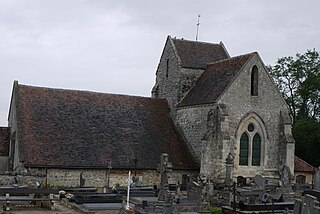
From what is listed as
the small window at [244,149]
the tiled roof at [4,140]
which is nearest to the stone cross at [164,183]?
the small window at [244,149]

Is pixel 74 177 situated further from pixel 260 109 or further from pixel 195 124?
pixel 260 109

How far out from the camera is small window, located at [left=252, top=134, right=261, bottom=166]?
34906 mm

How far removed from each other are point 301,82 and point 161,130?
22566mm

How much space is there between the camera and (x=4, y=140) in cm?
3466

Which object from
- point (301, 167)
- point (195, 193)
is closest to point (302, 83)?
point (301, 167)

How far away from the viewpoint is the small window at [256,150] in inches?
1374

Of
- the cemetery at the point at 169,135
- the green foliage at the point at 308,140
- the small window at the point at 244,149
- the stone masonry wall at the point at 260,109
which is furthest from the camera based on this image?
the green foliage at the point at 308,140

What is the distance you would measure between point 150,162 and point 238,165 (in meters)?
5.66

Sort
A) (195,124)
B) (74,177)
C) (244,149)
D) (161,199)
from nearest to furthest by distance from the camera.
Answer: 1. (161,199)
2. (74,177)
3. (244,149)
4. (195,124)

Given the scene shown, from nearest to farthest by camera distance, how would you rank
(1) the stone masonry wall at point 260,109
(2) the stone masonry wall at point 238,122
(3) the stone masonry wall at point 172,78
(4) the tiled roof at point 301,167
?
(2) the stone masonry wall at point 238,122 < (1) the stone masonry wall at point 260,109 < (3) the stone masonry wall at point 172,78 < (4) the tiled roof at point 301,167

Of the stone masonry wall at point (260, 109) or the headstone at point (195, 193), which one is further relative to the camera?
the stone masonry wall at point (260, 109)

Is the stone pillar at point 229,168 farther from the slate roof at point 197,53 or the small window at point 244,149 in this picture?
the slate roof at point 197,53

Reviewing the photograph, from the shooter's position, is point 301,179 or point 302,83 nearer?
point 301,179

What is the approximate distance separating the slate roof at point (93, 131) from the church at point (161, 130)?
0.20ft
